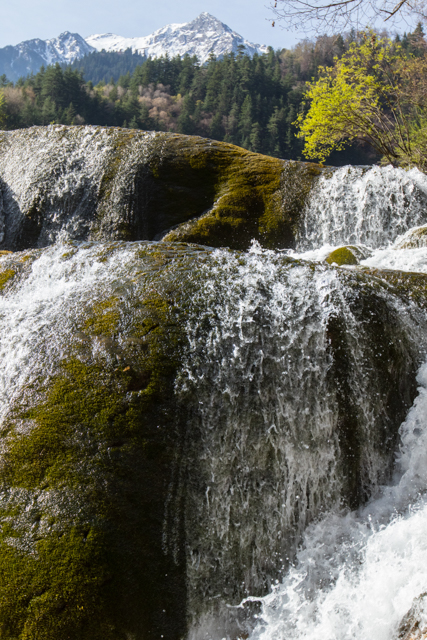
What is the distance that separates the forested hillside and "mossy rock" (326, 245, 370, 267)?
107 ft

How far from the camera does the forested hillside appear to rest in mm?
36781

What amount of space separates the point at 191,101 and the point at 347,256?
45.4 m

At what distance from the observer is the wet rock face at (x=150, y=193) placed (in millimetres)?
8062

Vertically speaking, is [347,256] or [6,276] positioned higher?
[6,276]

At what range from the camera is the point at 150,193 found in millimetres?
8453

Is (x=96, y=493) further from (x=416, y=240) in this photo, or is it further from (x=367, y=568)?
(x=416, y=240)

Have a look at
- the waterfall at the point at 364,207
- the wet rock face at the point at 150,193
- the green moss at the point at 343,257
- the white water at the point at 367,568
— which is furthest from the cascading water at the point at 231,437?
the wet rock face at the point at 150,193

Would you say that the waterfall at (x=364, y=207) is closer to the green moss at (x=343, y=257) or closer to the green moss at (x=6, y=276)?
the green moss at (x=343, y=257)


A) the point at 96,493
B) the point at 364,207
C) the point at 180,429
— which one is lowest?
the point at 96,493

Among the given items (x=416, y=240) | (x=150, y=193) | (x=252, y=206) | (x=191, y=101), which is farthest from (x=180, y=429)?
(x=191, y=101)

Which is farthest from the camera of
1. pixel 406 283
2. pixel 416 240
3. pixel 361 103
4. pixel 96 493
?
pixel 361 103

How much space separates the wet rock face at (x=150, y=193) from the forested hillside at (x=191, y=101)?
88.4 ft

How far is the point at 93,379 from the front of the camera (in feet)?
10.7

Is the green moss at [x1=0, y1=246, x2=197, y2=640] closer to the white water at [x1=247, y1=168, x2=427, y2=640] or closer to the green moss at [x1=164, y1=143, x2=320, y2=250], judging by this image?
the white water at [x1=247, y1=168, x2=427, y2=640]
